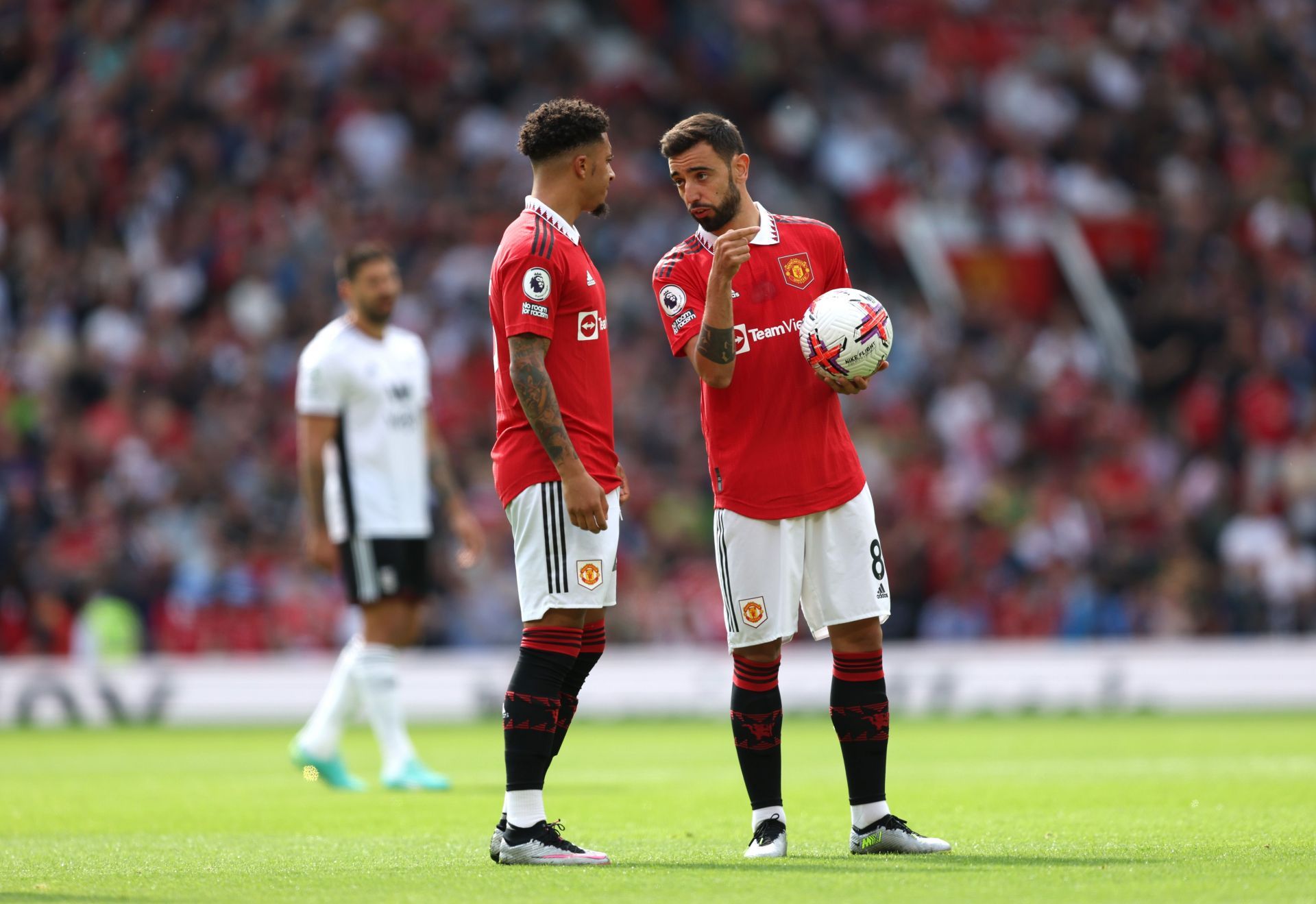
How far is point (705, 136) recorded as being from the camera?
20.1 ft

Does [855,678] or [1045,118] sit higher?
[1045,118]

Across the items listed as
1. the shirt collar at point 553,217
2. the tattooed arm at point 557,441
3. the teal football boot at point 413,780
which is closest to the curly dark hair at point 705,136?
the shirt collar at point 553,217

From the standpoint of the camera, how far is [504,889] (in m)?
5.05

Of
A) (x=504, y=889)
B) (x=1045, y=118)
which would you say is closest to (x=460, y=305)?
(x=1045, y=118)

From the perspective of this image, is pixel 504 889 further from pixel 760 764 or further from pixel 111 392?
pixel 111 392

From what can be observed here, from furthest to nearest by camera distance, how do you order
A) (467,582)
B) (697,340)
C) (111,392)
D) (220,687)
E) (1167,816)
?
(111,392) < (467,582) < (220,687) < (1167,816) < (697,340)

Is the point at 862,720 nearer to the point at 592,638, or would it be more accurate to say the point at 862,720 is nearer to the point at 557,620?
the point at 592,638

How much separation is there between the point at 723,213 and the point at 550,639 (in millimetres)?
1578

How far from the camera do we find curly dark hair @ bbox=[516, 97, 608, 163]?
6.13 metres

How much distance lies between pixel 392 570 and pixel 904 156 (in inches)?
541

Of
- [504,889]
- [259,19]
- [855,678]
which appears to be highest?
[259,19]

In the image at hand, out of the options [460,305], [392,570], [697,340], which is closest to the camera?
[697,340]

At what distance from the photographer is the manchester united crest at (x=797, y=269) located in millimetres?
6305

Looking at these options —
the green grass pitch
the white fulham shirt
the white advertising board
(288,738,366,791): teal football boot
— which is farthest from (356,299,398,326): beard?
the white advertising board
